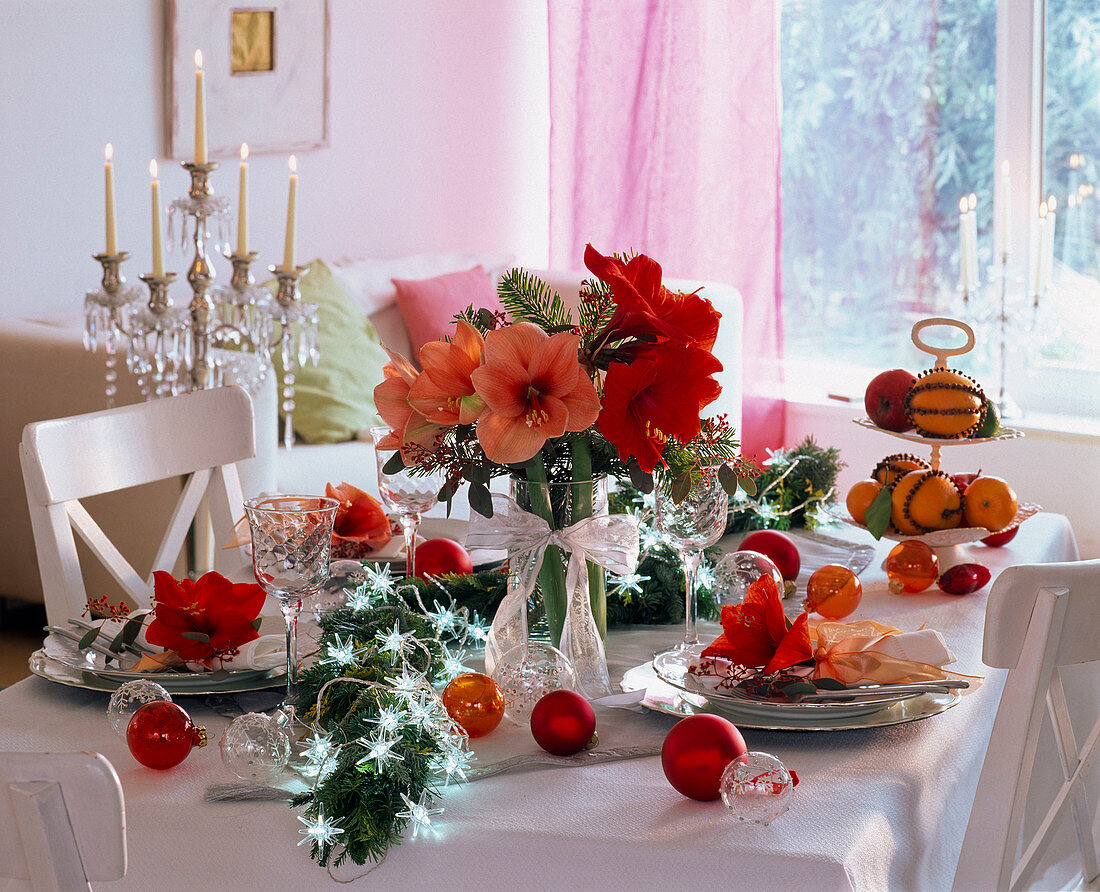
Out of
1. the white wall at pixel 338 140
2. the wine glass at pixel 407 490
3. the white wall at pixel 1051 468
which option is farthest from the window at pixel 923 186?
the wine glass at pixel 407 490

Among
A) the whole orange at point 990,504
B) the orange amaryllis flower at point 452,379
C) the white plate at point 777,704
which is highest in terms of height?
the orange amaryllis flower at point 452,379

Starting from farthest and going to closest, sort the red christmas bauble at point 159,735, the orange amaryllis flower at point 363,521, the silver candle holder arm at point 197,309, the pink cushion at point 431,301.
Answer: the pink cushion at point 431,301
the silver candle holder arm at point 197,309
the orange amaryllis flower at point 363,521
the red christmas bauble at point 159,735

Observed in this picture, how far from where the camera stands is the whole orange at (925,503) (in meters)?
1.47

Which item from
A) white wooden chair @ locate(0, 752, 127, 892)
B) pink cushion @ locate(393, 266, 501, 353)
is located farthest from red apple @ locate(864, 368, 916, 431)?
pink cushion @ locate(393, 266, 501, 353)

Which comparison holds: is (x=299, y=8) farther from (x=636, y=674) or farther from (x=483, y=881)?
(x=483, y=881)

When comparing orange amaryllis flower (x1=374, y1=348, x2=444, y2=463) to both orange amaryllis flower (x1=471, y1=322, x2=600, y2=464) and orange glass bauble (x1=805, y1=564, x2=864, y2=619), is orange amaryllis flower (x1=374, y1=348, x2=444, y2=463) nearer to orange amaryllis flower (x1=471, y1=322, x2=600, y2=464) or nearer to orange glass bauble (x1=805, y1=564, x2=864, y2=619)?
orange amaryllis flower (x1=471, y1=322, x2=600, y2=464)

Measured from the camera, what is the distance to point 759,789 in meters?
0.87

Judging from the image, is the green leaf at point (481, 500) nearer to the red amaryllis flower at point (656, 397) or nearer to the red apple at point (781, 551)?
the red amaryllis flower at point (656, 397)

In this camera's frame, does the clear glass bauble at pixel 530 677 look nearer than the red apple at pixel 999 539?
Yes

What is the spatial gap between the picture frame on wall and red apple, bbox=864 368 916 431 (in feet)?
8.91

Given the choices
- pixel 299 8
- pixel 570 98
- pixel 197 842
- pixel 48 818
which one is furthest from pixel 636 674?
A: pixel 570 98

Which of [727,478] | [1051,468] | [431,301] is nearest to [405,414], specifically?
[727,478]

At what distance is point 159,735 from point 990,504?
99cm

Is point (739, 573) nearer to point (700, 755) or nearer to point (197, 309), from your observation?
point (700, 755)
